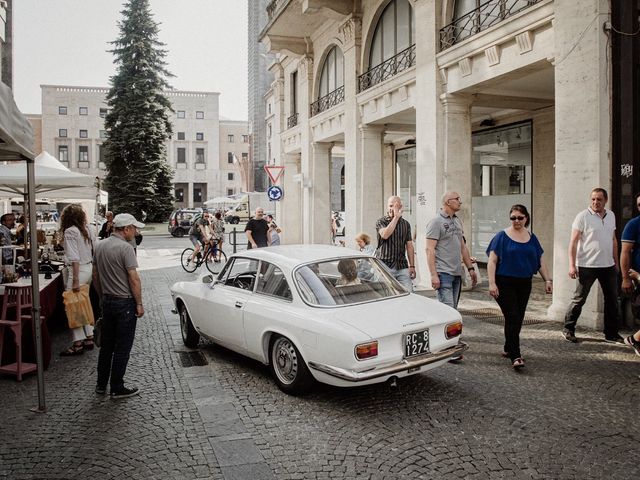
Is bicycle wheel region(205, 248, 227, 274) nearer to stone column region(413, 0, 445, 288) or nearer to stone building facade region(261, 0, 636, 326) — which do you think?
stone building facade region(261, 0, 636, 326)

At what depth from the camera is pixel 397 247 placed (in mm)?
8062

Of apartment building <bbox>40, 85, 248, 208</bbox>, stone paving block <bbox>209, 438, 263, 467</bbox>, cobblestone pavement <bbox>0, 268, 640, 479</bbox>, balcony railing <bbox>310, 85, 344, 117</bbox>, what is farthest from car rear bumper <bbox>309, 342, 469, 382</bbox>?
apartment building <bbox>40, 85, 248, 208</bbox>

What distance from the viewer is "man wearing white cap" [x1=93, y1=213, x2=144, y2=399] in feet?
18.4

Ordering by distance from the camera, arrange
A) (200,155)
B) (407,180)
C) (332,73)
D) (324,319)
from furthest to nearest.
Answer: (200,155) < (407,180) < (332,73) < (324,319)

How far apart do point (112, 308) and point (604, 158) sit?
705 cm

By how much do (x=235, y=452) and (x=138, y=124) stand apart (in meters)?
44.3

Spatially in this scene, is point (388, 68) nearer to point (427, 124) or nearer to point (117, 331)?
point (427, 124)

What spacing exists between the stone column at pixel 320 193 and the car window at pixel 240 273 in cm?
1423

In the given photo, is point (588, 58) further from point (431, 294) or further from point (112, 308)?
point (112, 308)

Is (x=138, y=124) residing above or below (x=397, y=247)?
above

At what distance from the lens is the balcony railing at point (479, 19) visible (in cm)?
1069

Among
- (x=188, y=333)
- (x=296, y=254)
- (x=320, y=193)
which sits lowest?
(x=188, y=333)

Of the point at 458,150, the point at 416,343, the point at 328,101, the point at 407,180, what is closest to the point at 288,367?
the point at 416,343

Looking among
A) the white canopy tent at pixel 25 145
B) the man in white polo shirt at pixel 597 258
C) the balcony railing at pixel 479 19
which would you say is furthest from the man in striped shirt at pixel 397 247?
the balcony railing at pixel 479 19
